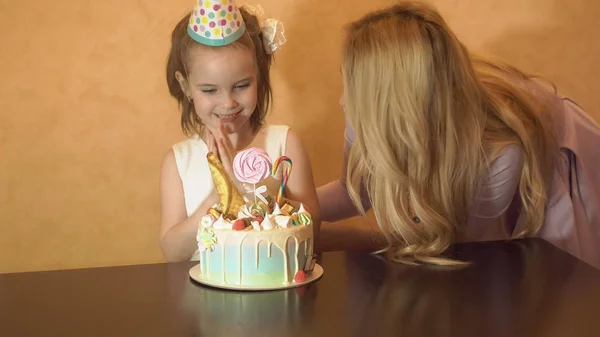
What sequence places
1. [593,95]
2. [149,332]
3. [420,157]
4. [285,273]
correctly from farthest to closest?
1. [593,95]
2. [420,157]
3. [285,273]
4. [149,332]

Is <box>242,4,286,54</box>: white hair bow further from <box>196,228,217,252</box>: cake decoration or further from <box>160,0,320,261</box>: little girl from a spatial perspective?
<box>196,228,217,252</box>: cake decoration

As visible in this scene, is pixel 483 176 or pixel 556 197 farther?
pixel 556 197

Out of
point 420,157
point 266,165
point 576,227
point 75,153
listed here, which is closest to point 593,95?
point 576,227

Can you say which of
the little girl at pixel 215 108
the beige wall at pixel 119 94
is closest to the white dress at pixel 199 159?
the little girl at pixel 215 108

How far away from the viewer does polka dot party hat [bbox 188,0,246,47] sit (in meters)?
1.33

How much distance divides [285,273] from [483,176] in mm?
490

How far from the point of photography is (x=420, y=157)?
130 centimetres

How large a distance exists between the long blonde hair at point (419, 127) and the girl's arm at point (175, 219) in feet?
1.10

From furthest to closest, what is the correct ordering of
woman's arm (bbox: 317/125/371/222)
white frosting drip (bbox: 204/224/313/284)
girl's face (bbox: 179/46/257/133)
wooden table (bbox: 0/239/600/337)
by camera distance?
woman's arm (bbox: 317/125/371/222) → girl's face (bbox: 179/46/257/133) → white frosting drip (bbox: 204/224/313/284) → wooden table (bbox: 0/239/600/337)

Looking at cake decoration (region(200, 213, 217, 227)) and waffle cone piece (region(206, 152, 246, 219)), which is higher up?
waffle cone piece (region(206, 152, 246, 219))

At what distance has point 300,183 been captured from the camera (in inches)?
58.3

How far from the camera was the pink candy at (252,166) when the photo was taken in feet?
3.69

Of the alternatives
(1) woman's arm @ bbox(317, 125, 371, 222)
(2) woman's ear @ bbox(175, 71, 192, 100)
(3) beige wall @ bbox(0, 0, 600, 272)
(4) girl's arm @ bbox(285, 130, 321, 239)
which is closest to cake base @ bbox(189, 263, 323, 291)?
(4) girl's arm @ bbox(285, 130, 321, 239)

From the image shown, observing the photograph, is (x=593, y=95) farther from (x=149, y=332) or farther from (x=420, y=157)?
(x=149, y=332)
